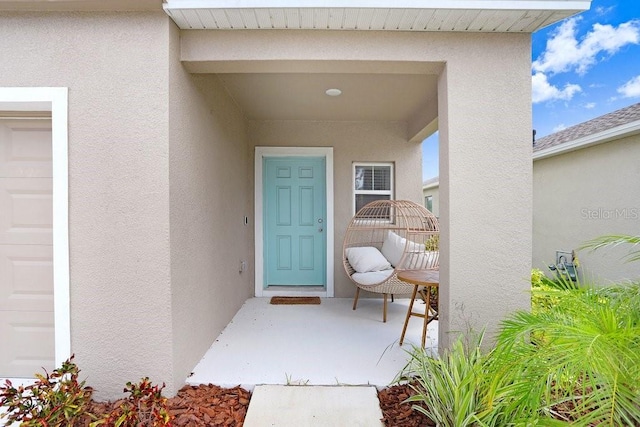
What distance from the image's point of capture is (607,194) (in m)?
5.19

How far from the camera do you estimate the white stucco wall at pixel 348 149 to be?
450 cm

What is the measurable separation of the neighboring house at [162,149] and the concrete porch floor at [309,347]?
360 millimetres

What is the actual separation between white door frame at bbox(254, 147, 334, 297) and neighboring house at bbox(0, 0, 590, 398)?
196 cm

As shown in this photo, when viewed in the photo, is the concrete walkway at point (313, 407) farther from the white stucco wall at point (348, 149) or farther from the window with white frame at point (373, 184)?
the window with white frame at point (373, 184)

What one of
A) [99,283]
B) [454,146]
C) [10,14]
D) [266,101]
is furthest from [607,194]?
[10,14]

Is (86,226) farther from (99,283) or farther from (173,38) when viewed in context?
(173,38)

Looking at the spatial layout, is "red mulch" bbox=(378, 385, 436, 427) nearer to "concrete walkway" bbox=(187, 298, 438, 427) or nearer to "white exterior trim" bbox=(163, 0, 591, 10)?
"concrete walkway" bbox=(187, 298, 438, 427)

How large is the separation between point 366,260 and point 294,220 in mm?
1396

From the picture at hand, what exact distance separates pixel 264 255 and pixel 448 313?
3042 millimetres

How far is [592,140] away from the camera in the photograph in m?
5.23

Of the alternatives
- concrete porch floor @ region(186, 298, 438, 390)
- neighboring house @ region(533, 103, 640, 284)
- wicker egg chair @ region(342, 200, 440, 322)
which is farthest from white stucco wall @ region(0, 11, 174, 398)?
neighboring house @ region(533, 103, 640, 284)

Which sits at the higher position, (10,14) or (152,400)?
(10,14)

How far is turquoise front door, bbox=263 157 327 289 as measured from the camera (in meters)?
4.65

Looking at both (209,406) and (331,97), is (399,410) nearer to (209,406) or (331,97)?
(209,406)
